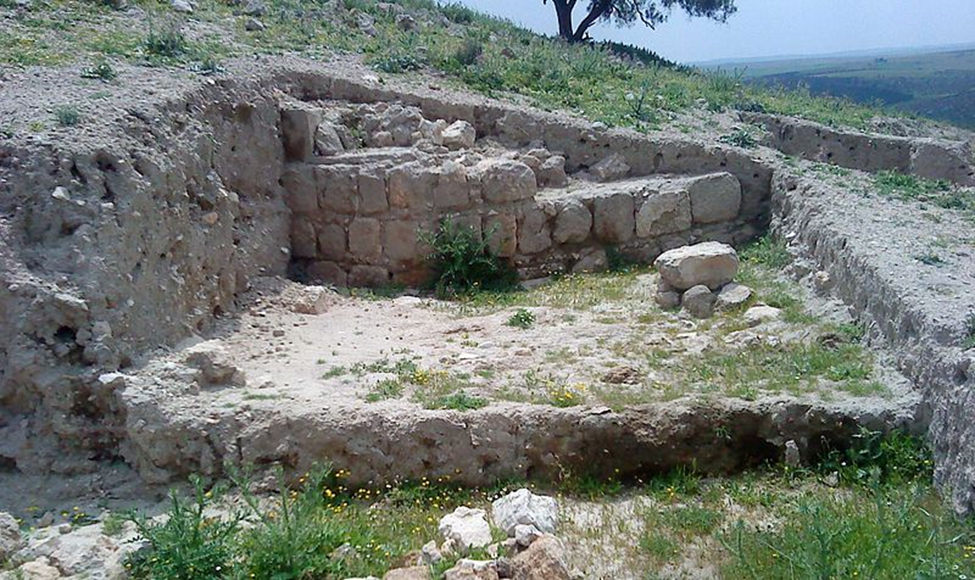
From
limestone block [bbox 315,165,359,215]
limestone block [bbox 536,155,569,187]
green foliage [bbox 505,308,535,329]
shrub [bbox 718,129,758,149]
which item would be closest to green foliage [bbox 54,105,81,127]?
limestone block [bbox 315,165,359,215]

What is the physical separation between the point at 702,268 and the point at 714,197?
75.0 inches

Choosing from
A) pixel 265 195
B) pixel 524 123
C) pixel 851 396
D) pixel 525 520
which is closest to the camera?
pixel 525 520

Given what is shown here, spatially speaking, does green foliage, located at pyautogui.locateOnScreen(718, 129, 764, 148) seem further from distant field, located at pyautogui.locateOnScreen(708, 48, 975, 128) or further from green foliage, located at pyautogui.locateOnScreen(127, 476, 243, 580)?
green foliage, located at pyautogui.locateOnScreen(127, 476, 243, 580)

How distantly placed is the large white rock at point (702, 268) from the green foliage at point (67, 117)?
18.2 feet

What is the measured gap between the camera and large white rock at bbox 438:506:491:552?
4746mm

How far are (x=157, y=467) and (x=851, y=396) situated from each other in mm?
4945

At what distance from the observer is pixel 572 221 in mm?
9523

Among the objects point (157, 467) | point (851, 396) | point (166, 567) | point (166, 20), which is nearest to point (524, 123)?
point (166, 20)

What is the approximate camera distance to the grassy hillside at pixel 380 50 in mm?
9180

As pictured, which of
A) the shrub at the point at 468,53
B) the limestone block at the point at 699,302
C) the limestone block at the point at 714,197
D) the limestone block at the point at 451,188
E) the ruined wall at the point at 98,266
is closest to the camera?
the ruined wall at the point at 98,266

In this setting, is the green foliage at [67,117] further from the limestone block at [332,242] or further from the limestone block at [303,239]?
the limestone block at [332,242]

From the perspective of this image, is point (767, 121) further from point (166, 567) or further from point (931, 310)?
point (166, 567)

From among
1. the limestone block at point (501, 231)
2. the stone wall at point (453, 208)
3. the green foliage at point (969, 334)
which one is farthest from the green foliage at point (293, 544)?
the limestone block at point (501, 231)

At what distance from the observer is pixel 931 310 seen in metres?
5.75
